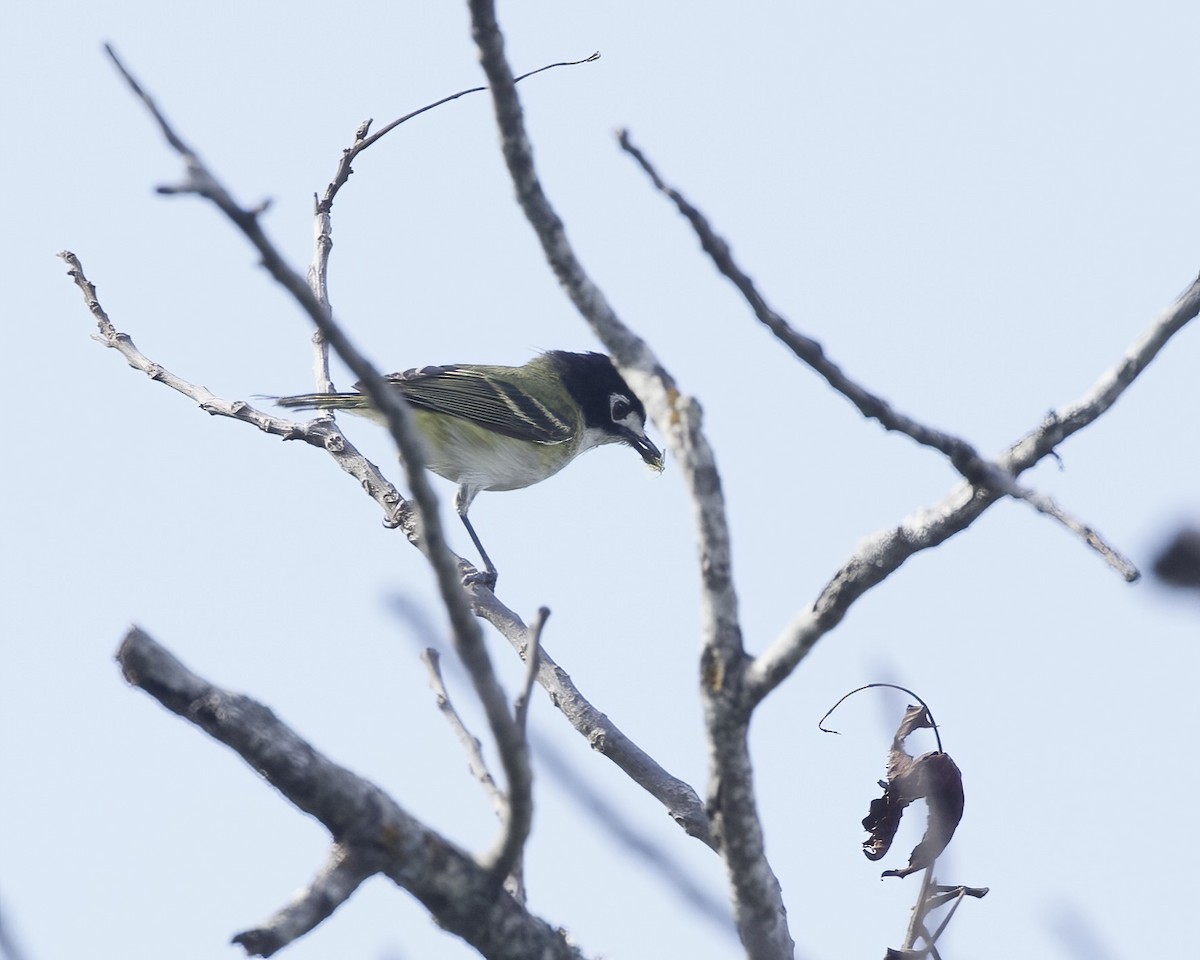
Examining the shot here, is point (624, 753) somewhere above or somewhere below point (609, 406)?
below

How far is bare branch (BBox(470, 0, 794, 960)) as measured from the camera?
2.51m

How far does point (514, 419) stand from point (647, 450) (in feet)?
5.18

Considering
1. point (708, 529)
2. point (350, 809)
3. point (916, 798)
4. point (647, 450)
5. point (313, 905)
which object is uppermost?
point (647, 450)

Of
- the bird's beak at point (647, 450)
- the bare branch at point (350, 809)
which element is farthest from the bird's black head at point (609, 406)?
the bare branch at point (350, 809)

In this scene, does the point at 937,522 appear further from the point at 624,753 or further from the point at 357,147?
the point at 357,147

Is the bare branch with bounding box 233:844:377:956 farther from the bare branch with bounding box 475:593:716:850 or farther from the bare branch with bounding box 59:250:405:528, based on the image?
the bare branch with bounding box 59:250:405:528

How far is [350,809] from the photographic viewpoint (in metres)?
2.51

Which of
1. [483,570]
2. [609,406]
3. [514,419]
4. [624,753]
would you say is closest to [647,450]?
[609,406]

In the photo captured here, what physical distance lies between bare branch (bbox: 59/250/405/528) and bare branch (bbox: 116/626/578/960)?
441 centimetres

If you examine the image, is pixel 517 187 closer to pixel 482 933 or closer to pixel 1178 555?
pixel 482 933

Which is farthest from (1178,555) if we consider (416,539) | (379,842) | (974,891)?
(416,539)

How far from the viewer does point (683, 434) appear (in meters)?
2.55

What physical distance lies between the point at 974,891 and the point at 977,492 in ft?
3.36

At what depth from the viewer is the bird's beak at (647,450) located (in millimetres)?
11656
